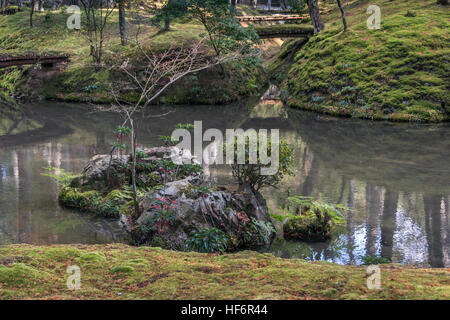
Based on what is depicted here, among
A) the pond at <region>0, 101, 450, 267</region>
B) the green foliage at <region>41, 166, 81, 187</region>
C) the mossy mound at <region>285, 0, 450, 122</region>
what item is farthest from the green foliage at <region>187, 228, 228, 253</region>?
the mossy mound at <region>285, 0, 450, 122</region>

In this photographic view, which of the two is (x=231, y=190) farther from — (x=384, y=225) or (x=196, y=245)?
(x=384, y=225)

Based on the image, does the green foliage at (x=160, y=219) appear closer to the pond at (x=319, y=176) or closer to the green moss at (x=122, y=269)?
the pond at (x=319, y=176)

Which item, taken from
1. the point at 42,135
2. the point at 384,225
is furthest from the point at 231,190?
the point at 42,135

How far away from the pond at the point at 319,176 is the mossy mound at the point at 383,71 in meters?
1.72

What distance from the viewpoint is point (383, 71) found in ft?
93.3

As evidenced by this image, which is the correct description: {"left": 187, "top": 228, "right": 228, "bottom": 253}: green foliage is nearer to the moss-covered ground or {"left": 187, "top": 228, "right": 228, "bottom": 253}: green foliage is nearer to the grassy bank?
the grassy bank

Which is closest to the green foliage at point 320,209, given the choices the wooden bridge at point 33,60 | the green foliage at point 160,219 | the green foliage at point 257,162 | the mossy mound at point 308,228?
the mossy mound at point 308,228

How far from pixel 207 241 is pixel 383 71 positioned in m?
22.6

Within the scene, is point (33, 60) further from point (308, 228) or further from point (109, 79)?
point (308, 228)

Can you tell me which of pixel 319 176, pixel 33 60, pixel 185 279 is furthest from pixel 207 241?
pixel 33 60

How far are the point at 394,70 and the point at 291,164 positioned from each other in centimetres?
1971

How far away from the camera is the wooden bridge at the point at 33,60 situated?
29237mm

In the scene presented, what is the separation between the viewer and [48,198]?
12.8 metres
